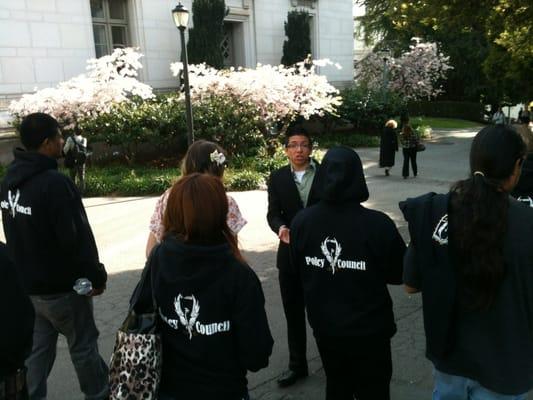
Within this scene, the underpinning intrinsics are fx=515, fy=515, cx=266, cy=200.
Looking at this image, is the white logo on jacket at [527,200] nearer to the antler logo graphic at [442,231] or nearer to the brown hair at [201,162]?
the antler logo graphic at [442,231]

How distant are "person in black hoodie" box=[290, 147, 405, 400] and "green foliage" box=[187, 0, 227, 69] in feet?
59.4

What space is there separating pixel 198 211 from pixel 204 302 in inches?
14.6

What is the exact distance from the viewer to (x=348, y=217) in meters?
2.59

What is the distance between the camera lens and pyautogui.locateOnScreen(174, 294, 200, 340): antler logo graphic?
210cm

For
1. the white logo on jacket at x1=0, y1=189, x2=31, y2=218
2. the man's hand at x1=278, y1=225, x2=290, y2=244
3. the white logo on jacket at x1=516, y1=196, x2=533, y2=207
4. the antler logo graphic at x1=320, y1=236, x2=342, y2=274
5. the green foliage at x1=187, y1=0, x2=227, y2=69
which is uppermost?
the green foliage at x1=187, y1=0, x2=227, y2=69

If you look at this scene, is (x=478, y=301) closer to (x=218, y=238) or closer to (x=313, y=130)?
(x=218, y=238)

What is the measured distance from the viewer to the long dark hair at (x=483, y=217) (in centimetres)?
196

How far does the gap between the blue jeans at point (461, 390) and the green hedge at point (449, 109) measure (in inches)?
1543

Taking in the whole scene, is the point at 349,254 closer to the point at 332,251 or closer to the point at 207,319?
the point at 332,251

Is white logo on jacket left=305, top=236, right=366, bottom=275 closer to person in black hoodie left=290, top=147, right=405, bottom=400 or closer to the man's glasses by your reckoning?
person in black hoodie left=290, top=147, right=405, bottom=400

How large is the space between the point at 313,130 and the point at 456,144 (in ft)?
20.8

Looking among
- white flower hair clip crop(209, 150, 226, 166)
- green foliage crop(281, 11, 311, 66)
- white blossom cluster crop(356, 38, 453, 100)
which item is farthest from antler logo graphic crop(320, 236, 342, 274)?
white blossom cluster crop(356, 38, 453, 100)

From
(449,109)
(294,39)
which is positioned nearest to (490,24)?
(294,39)

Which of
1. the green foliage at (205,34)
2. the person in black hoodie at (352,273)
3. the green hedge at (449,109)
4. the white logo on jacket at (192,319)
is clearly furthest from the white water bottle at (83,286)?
the green hedge at (449,109)
